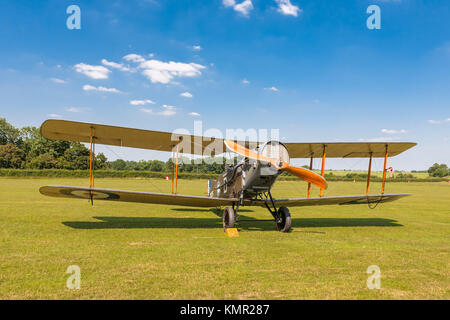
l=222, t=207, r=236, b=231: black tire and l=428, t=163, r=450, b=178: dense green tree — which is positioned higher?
l=428, t=163, r=450, b=178: dense green tree

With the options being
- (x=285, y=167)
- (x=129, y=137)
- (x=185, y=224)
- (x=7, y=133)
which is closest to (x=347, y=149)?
(x=285, y=167)

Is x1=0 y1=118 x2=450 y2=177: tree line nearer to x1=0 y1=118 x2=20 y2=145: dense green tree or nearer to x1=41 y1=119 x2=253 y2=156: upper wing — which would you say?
x1=0 y1=118 x2=20 y2=145: dense green tree

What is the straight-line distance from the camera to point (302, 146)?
9695 millimetres

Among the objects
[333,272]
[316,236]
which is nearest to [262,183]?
[316,236]

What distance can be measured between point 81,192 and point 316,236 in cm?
658

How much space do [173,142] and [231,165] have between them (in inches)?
86.8

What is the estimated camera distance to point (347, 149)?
9930mm

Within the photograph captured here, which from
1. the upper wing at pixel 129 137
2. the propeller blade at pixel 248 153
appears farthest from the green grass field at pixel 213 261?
the upper wing at pixel 129 137

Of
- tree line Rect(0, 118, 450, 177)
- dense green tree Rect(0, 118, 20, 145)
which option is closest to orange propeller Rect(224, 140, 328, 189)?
tree line Rect(0, 118, 450, 177)

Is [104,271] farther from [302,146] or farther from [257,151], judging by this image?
[302,146]

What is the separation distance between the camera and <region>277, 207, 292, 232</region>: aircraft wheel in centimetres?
804

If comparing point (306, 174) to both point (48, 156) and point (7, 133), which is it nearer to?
point (48, 156)

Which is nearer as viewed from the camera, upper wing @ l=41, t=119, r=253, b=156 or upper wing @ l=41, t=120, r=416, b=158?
upper wing @ l=41, t=119, r=253, b=156

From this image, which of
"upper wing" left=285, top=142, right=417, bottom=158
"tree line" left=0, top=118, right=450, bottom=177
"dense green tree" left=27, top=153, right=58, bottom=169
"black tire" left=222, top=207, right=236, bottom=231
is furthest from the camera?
"dense green tree" left=27, top=153, right=58, bottom=169
